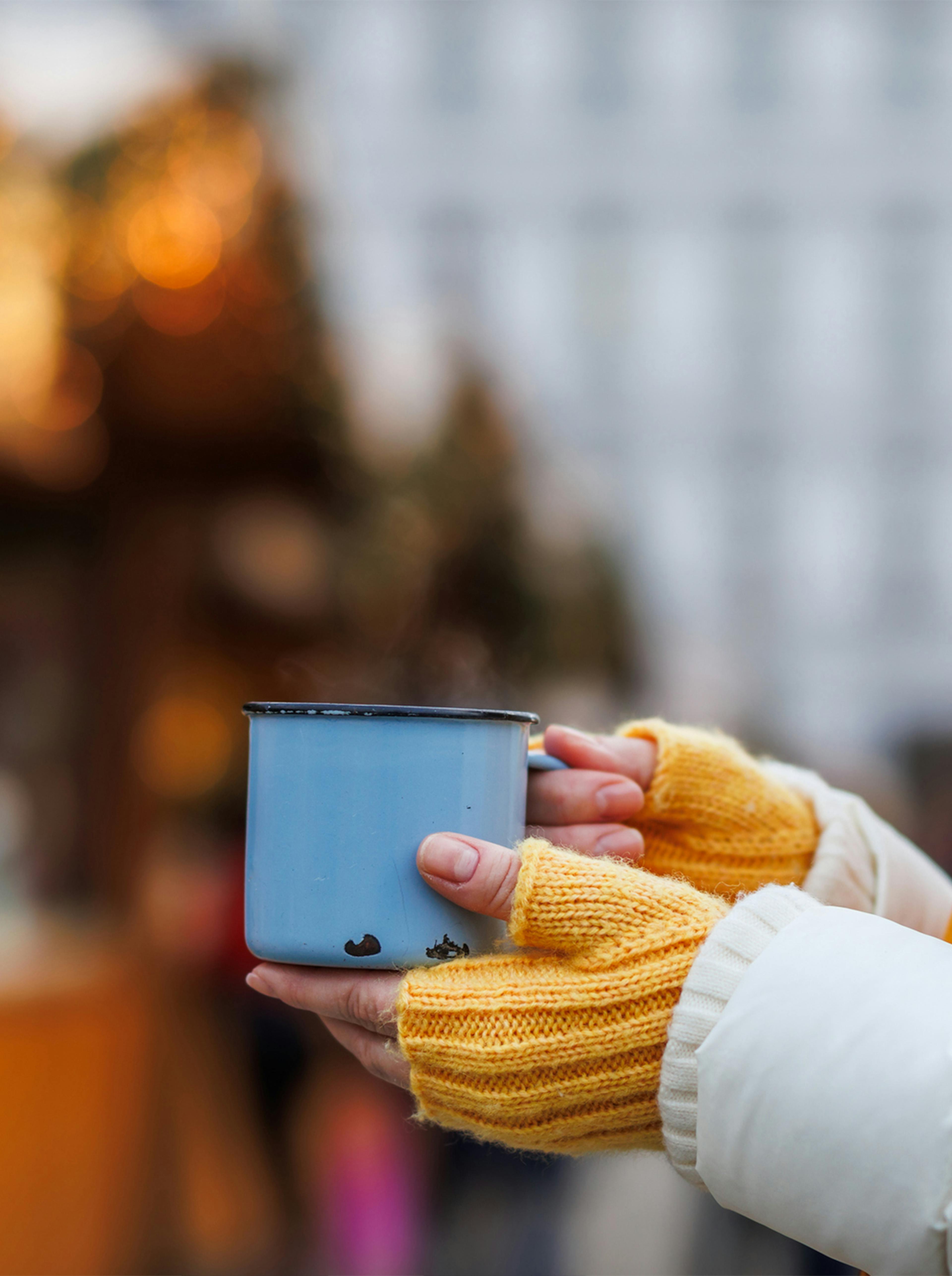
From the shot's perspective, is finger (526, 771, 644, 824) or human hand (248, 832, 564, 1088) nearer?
human hand (248, 832, 564, 1088)

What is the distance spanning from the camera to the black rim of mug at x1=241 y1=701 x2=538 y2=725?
0.56 meters

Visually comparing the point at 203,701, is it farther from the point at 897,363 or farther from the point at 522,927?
the point at 897,363

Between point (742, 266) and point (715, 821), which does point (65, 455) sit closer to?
point (715, 821)

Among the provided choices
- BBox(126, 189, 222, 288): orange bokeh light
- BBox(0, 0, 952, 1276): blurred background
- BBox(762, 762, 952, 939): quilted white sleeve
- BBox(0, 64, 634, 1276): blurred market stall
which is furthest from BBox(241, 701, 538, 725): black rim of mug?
BBox(126, 189, 222, 288): orange bokeh light

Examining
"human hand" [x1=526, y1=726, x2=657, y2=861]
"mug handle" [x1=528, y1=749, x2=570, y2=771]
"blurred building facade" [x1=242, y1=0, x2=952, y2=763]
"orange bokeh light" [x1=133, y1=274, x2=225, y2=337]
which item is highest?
"blurred building facade" [x1=242, y1=0, x2=952, y2=763]

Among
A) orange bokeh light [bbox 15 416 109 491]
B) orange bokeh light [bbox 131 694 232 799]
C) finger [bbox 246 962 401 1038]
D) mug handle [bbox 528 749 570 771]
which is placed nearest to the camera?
finger [bbox 246 962 401 1038]

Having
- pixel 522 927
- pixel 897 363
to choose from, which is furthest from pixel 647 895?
pixel 897 363

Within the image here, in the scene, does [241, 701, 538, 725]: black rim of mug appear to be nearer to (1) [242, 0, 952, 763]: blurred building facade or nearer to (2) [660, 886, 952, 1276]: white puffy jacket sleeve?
(2) [660, 886, 952, 1276]: white puffy jacket sleeve

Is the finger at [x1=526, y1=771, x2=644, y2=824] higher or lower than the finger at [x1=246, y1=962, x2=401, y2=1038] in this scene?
higher

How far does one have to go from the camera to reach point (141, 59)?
1.67m

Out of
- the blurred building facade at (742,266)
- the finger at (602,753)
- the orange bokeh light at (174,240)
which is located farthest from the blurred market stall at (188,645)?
the blurred building facade at (742,266)

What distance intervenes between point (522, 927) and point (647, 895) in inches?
3.0

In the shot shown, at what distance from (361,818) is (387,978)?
0.36ft

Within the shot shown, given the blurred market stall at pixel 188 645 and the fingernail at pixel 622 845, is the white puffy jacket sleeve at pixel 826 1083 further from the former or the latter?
the blurred market stall at pixel 188 645
